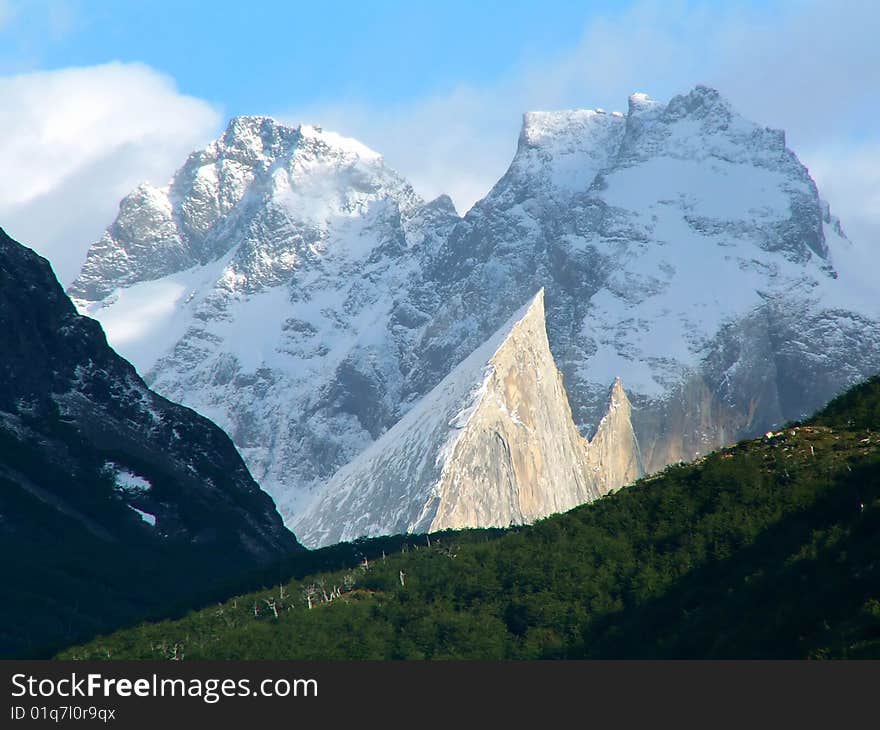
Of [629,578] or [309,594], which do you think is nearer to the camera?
[629,578]

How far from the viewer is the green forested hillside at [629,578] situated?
144 m

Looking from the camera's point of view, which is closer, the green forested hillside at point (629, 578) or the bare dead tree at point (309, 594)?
the green forested hillside at point (629, 578)

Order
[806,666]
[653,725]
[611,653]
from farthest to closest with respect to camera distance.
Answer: [611,653], [806,666], [653,725]

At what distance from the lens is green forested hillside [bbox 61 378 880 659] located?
143625 millimetres

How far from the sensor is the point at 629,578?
165375 millimetres

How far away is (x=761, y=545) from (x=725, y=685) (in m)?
49.1

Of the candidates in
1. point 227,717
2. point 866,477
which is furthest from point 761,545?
point 227,717

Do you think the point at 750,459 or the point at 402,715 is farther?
the point at 750,459

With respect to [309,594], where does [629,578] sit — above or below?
below

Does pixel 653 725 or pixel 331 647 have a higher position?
pixel 331 647

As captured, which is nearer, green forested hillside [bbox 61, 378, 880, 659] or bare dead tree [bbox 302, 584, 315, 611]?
green forested hillside [bbox 61, 378, 880, 659]

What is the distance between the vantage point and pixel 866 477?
516 ft

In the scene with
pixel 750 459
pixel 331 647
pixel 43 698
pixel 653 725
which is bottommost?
pixel 653 725

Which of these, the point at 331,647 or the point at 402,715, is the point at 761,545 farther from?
the point at 402,715
